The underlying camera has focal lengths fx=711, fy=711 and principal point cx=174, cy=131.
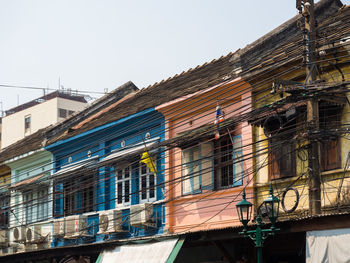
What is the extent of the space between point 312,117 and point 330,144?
2288 mm

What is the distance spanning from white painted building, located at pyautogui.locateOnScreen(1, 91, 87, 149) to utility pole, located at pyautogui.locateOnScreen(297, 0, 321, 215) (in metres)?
31.1

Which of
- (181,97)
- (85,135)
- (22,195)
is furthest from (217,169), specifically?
(22,195)

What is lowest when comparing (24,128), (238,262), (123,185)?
(238,262)

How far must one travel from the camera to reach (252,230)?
13.9 m

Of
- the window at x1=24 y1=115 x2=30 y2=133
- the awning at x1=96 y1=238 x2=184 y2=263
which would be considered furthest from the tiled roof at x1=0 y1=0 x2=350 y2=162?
the window at x1=24 y1=115 x2=30 y2=133

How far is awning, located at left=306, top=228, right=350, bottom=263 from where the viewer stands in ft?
41.7

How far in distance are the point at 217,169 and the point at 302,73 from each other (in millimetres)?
3727

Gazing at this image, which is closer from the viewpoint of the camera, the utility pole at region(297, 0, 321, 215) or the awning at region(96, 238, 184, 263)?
the utility pole at region(297, 0, 321, 215)

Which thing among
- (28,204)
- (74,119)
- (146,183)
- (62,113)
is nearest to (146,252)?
(146,183)

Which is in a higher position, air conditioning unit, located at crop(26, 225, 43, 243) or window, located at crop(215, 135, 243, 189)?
window, located at crop(215, 135, 243, 189)

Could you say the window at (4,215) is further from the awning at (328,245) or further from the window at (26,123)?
the window at (26,123)

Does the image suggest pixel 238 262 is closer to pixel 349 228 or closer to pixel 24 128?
pixel 349 228

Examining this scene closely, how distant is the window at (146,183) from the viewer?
20.1 meters

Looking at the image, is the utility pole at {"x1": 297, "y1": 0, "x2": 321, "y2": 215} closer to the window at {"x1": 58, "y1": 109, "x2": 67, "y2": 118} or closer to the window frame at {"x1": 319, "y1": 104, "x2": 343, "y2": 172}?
the window frame at {"x1": 319, "y1": 104, "x2": 343, "y2": 172}
